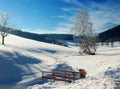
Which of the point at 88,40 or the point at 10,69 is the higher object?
the point at 88,40

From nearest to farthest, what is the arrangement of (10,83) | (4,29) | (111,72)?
(111,72), (10,83), (4,29)

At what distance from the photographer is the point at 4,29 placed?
6788 centimetres

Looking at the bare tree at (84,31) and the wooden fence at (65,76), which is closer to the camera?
the wooden fence at (65,76)

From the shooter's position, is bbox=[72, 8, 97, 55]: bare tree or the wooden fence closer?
the wooden fence

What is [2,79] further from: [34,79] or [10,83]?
[34,79]

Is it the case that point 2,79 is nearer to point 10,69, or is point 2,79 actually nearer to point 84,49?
point 10,69

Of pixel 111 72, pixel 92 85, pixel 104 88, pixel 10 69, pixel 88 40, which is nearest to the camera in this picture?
pixel 104 88

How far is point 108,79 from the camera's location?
777 inches

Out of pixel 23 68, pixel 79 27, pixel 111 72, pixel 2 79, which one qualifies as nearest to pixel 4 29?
pixel 79 27

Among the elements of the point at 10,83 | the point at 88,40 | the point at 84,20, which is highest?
the point at 84,20

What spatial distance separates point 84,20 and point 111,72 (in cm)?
4101

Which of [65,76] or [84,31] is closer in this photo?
[65,76]

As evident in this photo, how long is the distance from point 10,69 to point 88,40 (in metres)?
31.9

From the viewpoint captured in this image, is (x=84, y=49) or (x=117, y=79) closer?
(x=117, y=79)
